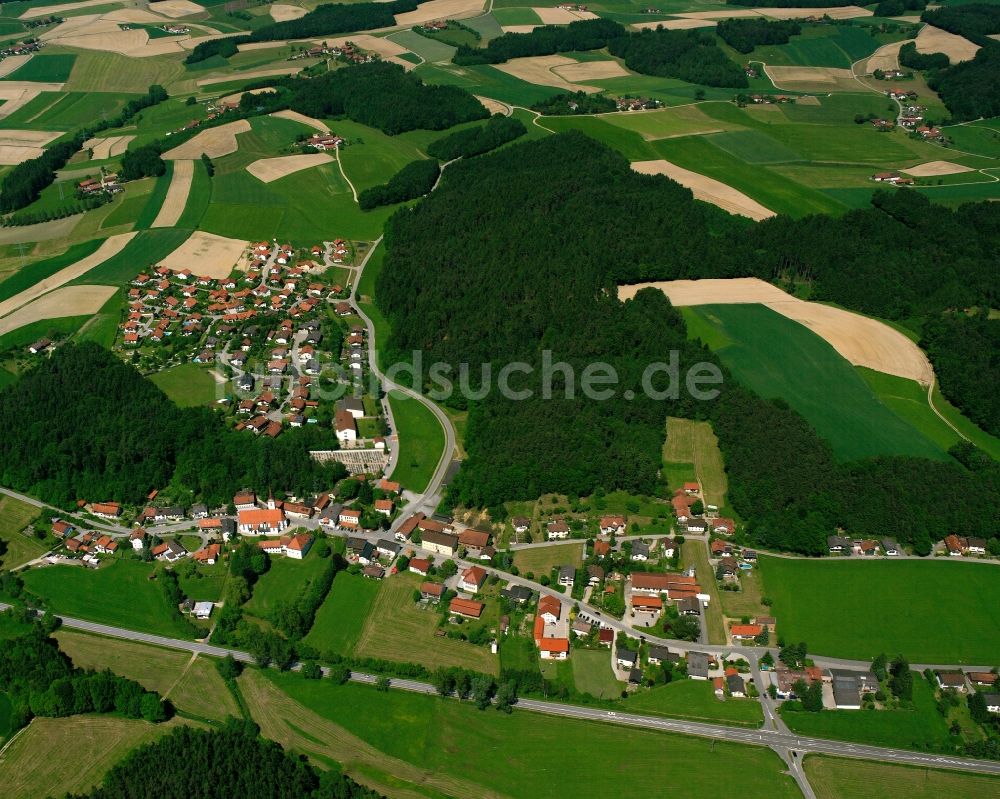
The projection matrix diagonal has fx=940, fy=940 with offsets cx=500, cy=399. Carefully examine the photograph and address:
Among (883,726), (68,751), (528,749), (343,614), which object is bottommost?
(343,614)

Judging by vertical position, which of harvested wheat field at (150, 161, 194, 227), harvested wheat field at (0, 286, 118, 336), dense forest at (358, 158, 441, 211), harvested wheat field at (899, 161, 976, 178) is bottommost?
harvested wheat field at (150, 161, 194, 227)

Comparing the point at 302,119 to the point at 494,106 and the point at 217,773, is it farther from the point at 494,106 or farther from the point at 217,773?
the point at 217,773

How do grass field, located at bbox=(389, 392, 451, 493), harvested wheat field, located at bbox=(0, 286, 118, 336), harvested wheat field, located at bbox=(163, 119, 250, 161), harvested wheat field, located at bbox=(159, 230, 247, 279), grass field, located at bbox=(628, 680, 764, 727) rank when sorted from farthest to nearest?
harvested wheat field, located at bbox=(163, 119, 250, 161)
harvested wheat field, located at bbox=(159, 230, 247, 279)
harvested wheat field, located at bbox=(0, 286, 118, 336)
grass field, located at bbox=(389, 392, 451, 493)
grass field, located at bbox=(628, 680, 764, 727)

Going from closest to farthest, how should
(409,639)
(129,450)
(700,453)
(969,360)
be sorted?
(409,639), (129,450), (700,453), (969,360)

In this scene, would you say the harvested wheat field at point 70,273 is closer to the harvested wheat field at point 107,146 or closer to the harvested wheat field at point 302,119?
the harvested wheat field at point 107,146

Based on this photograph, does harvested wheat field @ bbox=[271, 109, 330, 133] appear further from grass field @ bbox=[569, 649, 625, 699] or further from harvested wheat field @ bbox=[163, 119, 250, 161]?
grass field @ bbox=[569, 649, 625, 699]

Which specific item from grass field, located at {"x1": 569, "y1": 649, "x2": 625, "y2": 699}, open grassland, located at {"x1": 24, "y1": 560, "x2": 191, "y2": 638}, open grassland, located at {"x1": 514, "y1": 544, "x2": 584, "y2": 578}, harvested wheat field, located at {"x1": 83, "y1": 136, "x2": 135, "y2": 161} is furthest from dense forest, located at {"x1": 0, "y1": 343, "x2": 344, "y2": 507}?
harvested wheat field, located at {"x1": 83, "y1": 136, "x2": 135, "y2": 161}

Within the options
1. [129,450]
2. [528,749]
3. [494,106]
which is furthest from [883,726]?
[494,106]
